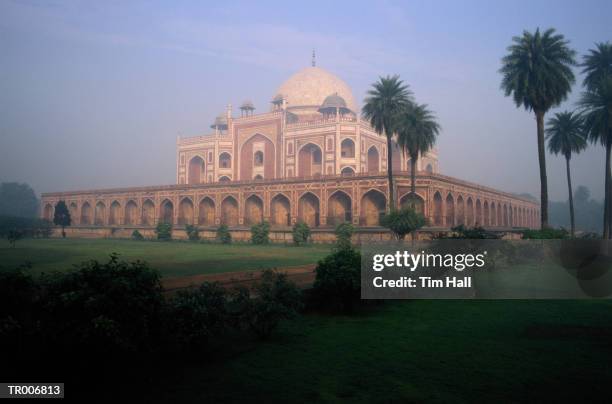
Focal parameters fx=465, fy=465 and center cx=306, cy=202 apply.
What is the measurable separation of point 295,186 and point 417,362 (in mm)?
30997

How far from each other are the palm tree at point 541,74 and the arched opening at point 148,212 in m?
35.5

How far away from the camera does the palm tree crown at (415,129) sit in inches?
1040

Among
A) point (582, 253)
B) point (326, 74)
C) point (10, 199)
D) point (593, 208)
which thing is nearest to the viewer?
point (582, 253)

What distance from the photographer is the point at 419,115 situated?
87.0 feet

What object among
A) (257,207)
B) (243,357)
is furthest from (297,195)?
(243,357)

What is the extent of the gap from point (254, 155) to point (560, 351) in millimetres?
44064

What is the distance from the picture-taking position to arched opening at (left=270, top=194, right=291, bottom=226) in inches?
1501

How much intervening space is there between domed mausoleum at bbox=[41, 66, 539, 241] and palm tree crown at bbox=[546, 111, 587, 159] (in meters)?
7.41

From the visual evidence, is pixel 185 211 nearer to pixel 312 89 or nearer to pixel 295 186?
pixel 295 186

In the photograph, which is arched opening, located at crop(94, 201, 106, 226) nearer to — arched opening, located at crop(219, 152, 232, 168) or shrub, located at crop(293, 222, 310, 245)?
arched opening, located at crop(219, 152, 232, 168)

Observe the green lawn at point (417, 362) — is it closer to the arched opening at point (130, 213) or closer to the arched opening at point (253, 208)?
the arched opening at point (253, 208)

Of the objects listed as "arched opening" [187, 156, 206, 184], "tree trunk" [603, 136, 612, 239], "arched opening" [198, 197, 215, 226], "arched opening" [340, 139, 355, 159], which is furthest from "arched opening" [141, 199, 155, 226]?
"tree trunk" [603, 136, 612, 239]

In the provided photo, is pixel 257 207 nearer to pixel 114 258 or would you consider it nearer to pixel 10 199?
pixel 114 258

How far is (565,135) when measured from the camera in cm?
3041
